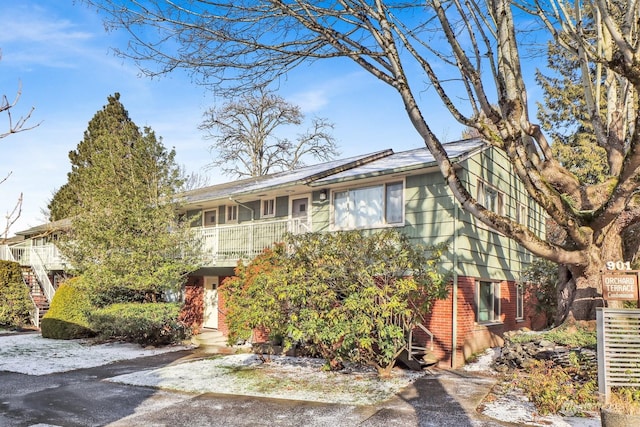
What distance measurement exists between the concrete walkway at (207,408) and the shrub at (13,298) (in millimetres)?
13371

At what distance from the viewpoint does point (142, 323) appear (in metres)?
15.6

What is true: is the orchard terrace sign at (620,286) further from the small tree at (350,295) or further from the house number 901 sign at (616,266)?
the small tree at (350,295)

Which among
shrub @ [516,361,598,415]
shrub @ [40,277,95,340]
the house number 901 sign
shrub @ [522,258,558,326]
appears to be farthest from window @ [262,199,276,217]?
the house number 901 sign

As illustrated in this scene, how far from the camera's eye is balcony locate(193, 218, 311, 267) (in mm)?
16203

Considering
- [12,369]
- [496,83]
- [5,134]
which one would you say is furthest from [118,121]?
[5,134]

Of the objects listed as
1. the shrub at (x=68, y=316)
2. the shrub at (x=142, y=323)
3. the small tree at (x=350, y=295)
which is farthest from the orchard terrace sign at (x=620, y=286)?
the shrub at (x=68, y=316)

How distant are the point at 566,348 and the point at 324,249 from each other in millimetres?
5571

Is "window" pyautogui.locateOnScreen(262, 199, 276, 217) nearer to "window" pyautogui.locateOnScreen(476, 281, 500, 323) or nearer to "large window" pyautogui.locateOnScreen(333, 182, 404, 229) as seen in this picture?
"large window" pyautogui.locateOnScreen(333, 182, 404, 229)

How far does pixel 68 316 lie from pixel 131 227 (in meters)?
4.93

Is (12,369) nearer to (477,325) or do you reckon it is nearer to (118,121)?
(477,325)

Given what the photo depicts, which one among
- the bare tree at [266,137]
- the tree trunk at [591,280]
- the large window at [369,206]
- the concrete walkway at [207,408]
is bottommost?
the concrete walkway at [207,408]

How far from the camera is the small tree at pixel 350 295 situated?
1075cm

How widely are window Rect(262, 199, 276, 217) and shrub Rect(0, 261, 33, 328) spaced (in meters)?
12.9

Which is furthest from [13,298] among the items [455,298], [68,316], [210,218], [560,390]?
[560,390]
